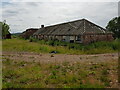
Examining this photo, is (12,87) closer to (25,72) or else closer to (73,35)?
(25,72)

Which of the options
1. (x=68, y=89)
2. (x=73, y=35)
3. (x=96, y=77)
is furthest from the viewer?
(x=73, y=35)

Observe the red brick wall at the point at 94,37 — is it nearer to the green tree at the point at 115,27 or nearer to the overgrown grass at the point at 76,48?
the overgrown grass at the point at 76,48

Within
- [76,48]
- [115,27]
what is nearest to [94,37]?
[76,48]

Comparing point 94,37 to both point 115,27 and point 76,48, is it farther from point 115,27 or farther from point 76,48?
→ point 115,27

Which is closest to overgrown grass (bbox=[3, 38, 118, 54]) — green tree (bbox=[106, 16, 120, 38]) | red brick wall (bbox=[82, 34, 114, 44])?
red brick wall (bbox=[82, 34, 114, 44])

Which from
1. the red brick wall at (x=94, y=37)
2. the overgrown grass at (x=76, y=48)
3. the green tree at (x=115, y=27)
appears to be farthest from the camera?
the green tree at (x=115, y=27)

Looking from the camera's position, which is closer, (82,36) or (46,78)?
(46,78)

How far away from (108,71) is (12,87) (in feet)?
15.0

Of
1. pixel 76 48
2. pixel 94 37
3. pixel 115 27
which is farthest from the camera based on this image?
pixel 115 27

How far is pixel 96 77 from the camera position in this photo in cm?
729

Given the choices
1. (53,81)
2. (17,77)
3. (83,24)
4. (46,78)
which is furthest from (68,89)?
(83,24)

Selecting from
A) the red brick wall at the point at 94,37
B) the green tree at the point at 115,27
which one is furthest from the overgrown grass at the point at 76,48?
the green tree at the point at 115,27

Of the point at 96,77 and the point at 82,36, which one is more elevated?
the point at 82,36

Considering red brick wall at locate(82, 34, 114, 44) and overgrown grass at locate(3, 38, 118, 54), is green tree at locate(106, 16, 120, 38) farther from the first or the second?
overgrown grass at locate(3, 38, 118, 54)
